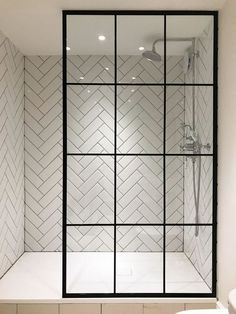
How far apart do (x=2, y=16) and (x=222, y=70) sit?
162cm

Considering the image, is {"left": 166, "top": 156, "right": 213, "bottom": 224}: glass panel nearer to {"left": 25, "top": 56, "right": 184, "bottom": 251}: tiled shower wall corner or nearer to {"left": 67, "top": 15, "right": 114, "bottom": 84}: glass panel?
{"left": 25, "top": 56, "right": 184, "bottom": 251}: tiled shower wall corner

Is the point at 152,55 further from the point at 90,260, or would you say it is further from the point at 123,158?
the point at 90,260

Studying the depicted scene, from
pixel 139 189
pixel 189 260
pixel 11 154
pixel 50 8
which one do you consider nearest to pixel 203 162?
pixel 139 189

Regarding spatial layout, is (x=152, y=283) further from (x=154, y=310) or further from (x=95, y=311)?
(x=95, y=311)

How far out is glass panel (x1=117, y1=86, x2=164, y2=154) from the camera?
2617 millimetres

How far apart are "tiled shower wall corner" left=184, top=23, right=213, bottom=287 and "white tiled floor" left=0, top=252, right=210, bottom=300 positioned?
0.53ft

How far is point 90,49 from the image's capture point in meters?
2.74

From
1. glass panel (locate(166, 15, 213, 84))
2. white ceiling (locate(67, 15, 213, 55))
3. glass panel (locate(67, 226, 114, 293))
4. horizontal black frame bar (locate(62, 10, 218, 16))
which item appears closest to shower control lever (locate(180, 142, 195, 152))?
glass panel (locate(166, 15, 213, 84))

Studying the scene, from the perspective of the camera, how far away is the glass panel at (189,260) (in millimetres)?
2508

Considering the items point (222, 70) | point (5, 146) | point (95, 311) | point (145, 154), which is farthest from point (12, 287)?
point (222, 70)

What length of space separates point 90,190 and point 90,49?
112 centimetres

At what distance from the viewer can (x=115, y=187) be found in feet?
8.42

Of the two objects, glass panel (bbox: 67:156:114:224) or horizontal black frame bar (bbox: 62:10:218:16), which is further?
glass panel (bbox: 67:156:114:224)

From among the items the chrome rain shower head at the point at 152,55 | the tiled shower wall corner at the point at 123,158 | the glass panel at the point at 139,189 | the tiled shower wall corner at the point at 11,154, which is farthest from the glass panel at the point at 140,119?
the tiled shower wall corner at the point at 11,154
